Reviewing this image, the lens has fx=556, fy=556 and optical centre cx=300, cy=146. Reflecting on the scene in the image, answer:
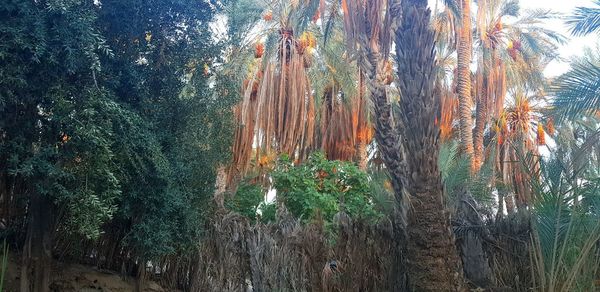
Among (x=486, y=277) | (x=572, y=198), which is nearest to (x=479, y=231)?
(x=486, y=277)

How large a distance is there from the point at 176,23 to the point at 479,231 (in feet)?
21.8

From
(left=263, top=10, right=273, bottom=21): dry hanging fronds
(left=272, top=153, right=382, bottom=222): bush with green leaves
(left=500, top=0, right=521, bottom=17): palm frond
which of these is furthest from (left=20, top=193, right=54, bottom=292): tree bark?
(left=500, top=0, right=521, bottom=17): palm frond

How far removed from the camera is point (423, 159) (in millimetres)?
8867

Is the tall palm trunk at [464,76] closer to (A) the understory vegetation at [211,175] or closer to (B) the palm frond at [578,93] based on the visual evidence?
(A) the understory vegetation at [211,175]

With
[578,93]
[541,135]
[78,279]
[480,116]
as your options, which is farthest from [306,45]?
[78,279]

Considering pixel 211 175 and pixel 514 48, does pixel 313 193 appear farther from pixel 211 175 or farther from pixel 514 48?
pixel 514 48

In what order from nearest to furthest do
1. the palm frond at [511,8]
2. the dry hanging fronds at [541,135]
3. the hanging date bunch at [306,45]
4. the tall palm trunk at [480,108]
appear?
the hanging date bunch at [306,45] → the palm frond at [511,8] → the tall palm trunk at [480,108] → the dry hanging fronds at [541,135]

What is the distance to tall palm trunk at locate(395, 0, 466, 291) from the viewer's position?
866 cm

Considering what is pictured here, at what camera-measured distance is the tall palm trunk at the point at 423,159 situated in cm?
866

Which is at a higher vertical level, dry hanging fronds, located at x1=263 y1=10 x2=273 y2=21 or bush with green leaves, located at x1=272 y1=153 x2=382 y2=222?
dry hanging fronds, located at x1=263 y1=10 x2=273 y2=21

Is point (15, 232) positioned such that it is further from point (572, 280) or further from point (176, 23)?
point (572, 280)

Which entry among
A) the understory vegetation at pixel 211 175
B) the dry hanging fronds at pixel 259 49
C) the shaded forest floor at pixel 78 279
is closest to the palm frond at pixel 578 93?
the understory vegetation at pixel 211 175

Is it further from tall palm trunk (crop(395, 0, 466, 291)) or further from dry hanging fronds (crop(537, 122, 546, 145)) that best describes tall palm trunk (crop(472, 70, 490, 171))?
tall palm trunk (crop(395, 0, 466, 291))

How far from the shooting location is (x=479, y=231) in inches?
409
